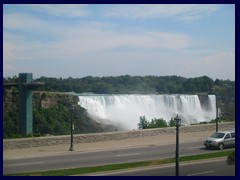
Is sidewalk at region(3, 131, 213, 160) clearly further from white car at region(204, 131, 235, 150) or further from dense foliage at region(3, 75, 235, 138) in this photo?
dense foliage at region(3, 75, 235, 138)

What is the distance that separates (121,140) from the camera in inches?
999

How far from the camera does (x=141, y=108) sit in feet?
223

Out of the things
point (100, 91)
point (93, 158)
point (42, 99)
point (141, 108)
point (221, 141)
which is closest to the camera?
point (93, 158)

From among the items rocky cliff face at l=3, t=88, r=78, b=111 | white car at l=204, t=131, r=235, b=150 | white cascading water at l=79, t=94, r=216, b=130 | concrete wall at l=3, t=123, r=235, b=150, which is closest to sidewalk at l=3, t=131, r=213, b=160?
concrete wall at l=3, t=123, r=235, b=150

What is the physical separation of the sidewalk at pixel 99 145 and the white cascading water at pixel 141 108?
3623cm

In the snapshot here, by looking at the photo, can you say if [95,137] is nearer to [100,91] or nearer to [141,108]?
[141,108]

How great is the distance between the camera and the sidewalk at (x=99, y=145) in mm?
20250

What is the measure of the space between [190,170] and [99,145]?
9169 mm

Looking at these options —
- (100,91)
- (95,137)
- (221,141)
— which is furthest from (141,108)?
(221,141)

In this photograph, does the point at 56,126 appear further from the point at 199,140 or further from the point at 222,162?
the point at 222,162

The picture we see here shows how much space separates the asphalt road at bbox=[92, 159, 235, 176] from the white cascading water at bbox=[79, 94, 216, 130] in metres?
46.5

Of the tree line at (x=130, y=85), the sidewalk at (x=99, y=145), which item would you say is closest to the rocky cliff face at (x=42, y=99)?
the tree line at (x=130, y=85)

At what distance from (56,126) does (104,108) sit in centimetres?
1731

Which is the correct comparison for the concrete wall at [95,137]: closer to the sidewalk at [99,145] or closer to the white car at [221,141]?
the sidewalk at [99,145]
